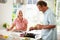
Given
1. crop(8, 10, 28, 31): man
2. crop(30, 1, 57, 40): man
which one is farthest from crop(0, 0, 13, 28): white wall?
crop(30, 1, 57, 40): man

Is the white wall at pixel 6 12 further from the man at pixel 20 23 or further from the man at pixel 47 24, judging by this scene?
the man at pixel 47 24

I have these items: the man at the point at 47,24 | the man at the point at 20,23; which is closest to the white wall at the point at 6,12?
the man at the point at 20,23

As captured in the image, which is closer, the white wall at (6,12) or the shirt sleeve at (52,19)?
the shirt sleeve at (52,19)

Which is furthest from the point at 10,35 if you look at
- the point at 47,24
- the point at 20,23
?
the point at 47,24

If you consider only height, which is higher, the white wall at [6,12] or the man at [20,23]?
the white wall at [6,12]

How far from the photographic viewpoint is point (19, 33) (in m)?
1.50

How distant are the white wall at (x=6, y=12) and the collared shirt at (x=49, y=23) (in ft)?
Result: 1.13

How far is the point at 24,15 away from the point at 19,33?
0.18m

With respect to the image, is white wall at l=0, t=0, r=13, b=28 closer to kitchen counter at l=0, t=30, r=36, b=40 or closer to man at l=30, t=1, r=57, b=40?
kitchen counter at l=0, t=30, r=36, b=40

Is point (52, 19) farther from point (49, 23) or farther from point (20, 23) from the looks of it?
point (20, 23)

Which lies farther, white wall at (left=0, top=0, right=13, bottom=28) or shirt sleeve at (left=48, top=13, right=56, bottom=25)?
white wall at (left=0, top=0, right=13, bottom=28)

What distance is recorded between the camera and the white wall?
1505 millimetres

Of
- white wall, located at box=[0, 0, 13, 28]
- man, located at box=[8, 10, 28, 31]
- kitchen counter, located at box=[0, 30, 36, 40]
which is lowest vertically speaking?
kitchen counter, located at box=[0, 30, 36, 40]

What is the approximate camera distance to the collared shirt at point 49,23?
4.62 ft
